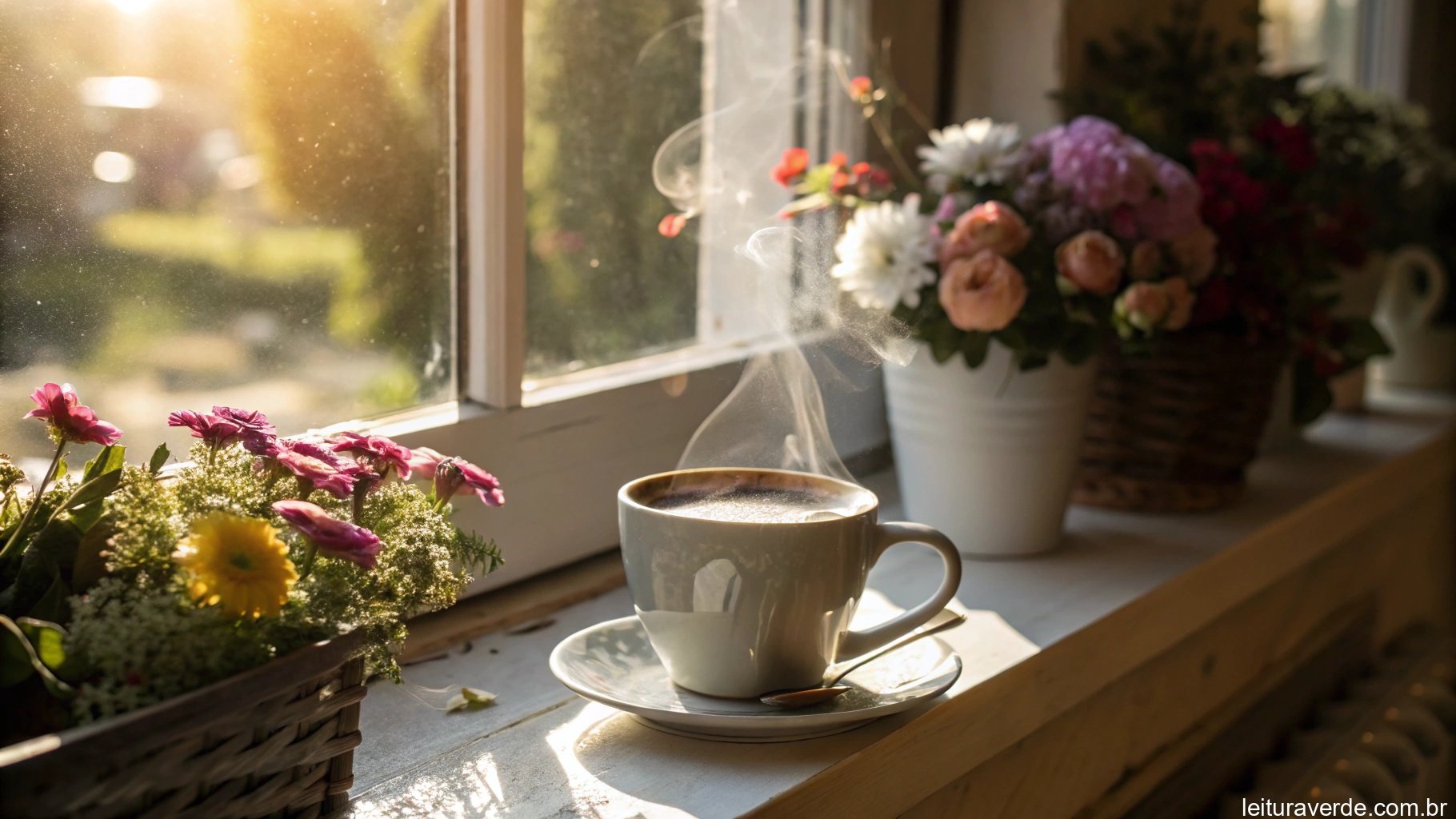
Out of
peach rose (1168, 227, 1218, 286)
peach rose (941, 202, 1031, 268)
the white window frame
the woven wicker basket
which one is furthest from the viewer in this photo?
peach rose (1168, 227, 1218, 286)

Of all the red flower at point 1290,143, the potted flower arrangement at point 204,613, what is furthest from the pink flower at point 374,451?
the red flower at point 1290,143

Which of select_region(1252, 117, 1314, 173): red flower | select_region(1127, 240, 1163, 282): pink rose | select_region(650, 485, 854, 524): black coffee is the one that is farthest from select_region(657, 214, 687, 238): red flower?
select_region(1252, 117, 1314, 173): red flower

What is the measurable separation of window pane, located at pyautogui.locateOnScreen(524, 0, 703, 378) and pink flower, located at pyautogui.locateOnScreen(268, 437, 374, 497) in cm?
34

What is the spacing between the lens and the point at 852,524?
637 mm

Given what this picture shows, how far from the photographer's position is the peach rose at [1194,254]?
3.37 ft

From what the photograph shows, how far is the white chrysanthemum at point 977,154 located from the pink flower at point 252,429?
604 millimetres

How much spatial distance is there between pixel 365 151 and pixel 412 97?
0.17 ft

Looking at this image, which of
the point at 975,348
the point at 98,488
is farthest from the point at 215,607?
the point at 975,348

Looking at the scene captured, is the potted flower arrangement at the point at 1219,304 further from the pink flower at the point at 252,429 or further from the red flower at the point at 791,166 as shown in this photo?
the pink flower at the point at 252,429

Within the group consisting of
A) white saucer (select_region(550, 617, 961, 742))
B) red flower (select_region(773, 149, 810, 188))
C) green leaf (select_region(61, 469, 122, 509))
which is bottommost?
white saucer (select_region(550, 617, 961, 742))

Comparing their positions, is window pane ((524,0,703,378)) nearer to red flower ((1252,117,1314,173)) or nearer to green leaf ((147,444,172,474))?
green leaf ((147,444,172,474))

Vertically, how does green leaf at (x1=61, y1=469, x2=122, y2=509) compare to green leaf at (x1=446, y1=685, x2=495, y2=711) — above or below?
above

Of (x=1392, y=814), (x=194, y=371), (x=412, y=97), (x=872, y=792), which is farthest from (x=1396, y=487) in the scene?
(x=194, y=371)

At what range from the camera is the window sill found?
0.62 m
